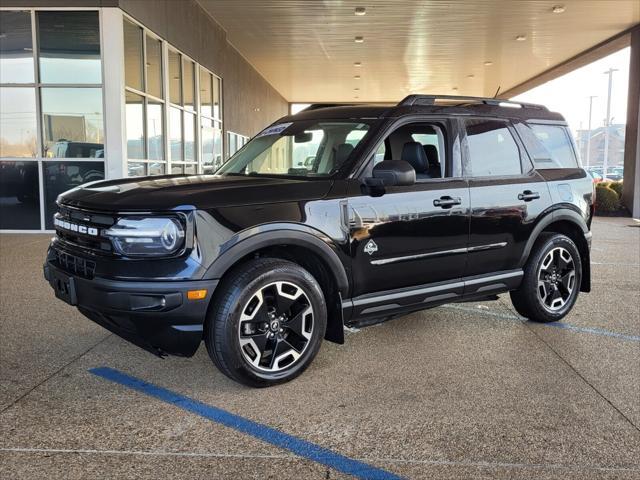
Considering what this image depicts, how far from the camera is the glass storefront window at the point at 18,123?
11.1 meters

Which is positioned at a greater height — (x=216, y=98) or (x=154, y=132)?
(x=216, y=98)

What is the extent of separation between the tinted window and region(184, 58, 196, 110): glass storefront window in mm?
10759

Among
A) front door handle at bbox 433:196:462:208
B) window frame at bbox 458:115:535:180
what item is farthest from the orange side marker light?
window frame at bbox 458:115:535:180

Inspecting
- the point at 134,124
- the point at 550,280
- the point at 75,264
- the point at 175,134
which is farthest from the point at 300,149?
the point at 175,134

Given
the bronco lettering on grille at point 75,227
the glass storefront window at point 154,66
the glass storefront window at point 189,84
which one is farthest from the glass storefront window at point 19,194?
the bronco lettering on grille at point 75,227

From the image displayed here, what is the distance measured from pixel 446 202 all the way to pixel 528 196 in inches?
38.5

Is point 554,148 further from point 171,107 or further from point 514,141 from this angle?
point 171,107

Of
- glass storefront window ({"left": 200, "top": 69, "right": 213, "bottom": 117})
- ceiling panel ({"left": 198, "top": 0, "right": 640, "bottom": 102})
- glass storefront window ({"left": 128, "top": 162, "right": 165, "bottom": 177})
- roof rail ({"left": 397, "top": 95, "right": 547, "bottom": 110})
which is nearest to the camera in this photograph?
roof rail ({"left": 397, "top": 95, "right": 547, "bottom": 110})

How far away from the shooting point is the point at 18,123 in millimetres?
11219

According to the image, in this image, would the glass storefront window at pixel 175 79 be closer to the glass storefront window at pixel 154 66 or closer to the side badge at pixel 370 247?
the glass storefront window at pixel 154 66

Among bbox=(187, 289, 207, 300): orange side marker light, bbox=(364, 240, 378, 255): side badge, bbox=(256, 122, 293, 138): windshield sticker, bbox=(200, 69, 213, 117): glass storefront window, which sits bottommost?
bbox=(187, 289, 207, 300): orange side marker light

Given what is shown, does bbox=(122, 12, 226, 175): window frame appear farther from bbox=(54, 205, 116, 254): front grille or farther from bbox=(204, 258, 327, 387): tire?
bbox=(204, 258, 327, 387): tire

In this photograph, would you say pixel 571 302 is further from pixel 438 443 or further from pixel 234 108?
pixel 234 108

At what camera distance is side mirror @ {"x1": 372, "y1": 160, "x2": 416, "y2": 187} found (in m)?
4.01
